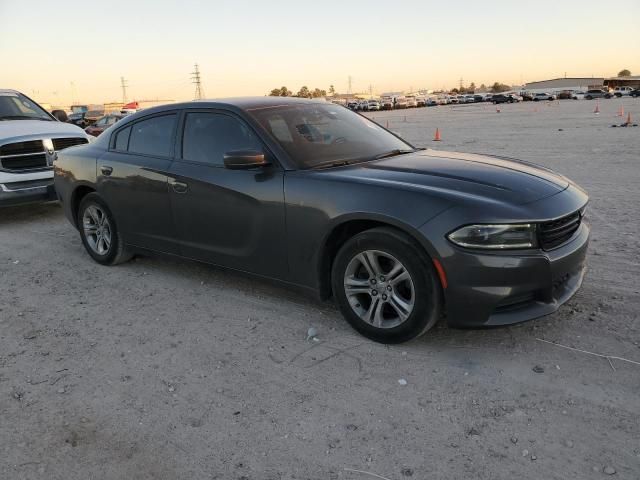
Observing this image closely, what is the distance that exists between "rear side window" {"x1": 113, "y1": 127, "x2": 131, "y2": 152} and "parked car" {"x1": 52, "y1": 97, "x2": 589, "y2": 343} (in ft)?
0.06

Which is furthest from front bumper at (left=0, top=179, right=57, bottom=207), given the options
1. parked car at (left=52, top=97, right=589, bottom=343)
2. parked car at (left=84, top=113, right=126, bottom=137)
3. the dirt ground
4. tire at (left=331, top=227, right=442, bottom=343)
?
parked car at (left=84, top=113, right=126, bottom=137)

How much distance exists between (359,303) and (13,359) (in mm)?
2372

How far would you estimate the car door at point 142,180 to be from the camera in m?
4.95

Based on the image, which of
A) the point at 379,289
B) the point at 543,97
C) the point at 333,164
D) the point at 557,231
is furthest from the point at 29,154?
the point at 543,97

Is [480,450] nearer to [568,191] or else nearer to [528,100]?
[568,191]

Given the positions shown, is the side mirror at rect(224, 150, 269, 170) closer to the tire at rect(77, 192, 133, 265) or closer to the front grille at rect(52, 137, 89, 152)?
the tire at rect(77, 192, 133, 265)

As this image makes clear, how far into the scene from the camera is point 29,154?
8125 mm

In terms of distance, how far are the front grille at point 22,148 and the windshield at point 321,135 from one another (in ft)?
16.8

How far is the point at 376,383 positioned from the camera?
10.9 ft

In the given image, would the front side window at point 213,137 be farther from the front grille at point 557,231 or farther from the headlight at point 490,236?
the front grille at point 557,231

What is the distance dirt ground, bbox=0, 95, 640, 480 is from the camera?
8.73 ft

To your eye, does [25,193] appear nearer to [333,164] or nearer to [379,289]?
[333,164]

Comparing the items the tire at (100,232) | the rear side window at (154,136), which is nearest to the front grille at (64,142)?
the tire at (100,232)

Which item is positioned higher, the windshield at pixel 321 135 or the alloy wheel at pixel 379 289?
the windshield at pixel 321 135
